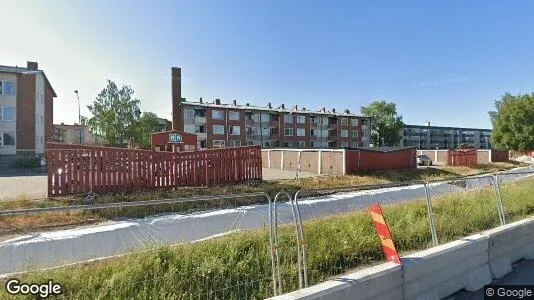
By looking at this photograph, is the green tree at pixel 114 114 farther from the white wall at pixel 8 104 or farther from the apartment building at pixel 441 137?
the apartment building at pixel 441 137

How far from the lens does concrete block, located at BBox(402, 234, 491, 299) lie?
429cm

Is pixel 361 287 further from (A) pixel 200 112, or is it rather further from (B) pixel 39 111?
(A) pixel 200 112

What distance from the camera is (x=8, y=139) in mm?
39875

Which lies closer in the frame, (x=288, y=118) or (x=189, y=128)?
(x=189, y=128)

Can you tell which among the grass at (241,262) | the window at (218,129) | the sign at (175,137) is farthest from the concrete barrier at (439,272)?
the window at (218,129)

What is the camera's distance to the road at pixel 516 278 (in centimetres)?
469

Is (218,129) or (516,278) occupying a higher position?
(218,129)

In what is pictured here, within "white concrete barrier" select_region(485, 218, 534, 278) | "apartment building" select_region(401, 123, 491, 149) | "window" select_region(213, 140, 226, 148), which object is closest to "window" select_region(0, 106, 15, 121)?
"window" select_region(213, 140, 226, 148)

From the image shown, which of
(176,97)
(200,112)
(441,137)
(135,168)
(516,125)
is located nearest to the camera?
→ (135,168)

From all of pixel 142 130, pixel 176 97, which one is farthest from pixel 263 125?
pixel 142 130

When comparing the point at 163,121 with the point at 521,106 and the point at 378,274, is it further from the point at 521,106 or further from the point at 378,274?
the point at 378,274

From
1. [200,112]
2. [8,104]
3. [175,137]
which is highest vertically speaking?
[200,112]

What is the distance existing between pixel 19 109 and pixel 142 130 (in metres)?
19.5

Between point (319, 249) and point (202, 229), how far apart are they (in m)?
3.85
